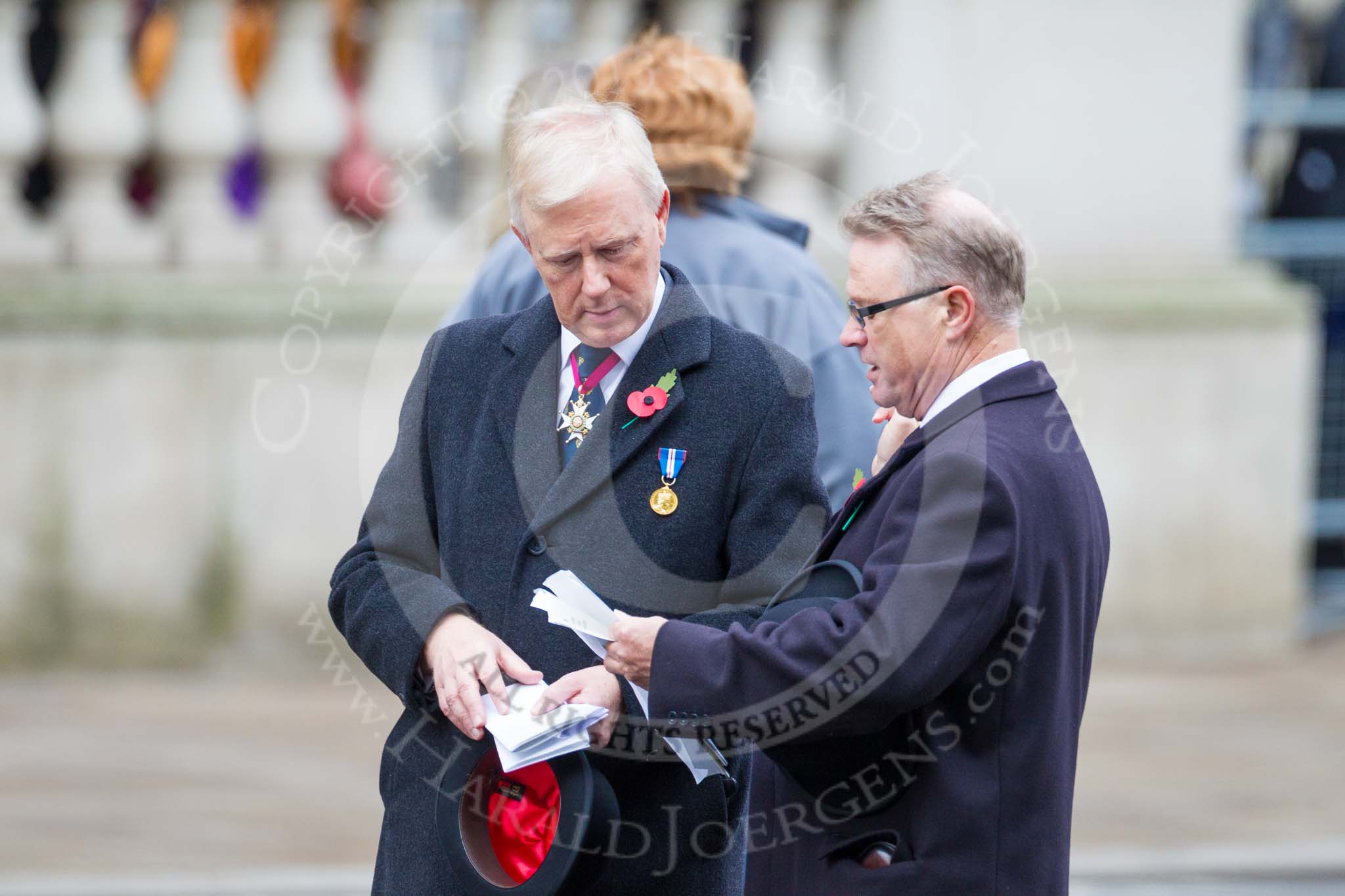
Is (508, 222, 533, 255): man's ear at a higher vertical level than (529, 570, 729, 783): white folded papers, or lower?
higher

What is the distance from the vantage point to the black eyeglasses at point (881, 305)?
2326 mm

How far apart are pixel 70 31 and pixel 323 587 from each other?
250 cm

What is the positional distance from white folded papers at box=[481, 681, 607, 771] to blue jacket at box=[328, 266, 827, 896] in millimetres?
92

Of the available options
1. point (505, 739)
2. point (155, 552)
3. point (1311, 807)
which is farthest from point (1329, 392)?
point (505, 739)

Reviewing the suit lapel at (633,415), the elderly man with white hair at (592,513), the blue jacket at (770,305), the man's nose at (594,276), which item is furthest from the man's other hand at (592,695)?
the blue jacket at (770,305)

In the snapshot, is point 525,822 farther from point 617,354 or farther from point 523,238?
point 523,238

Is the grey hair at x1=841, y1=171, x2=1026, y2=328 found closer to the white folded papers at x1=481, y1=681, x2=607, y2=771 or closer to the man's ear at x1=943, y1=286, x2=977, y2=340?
the man's ear at x1=943, y1=286, x2=977, y2=340

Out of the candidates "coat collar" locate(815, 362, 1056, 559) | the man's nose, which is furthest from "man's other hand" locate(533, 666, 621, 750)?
the man's nose

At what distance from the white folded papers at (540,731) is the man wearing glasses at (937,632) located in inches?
3.3

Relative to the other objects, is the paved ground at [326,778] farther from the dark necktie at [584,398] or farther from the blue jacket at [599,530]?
the dark necktie at [584,398]

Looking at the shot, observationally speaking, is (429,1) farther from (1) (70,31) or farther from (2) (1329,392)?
(2) (1329,392)

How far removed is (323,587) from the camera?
6.96 meters

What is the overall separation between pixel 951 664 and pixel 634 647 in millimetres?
421

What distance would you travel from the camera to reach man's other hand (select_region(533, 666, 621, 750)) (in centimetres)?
234
